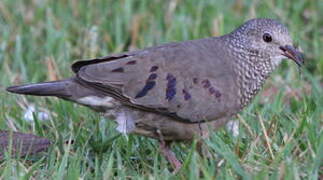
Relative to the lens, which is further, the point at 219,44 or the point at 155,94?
the point at 219,44

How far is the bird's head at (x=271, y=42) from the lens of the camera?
5543 mm

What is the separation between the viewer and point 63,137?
5.68 meters

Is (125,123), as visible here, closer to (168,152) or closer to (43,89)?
(168,152)

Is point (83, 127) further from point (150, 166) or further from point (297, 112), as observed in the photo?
point (297, 112)

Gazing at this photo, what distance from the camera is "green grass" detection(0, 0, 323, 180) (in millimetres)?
4938

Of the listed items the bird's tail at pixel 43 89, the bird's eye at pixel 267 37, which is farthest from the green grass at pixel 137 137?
the bird's eye at pixel 267 37

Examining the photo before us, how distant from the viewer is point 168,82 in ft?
17.6

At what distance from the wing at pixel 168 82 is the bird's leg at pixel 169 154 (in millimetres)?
238

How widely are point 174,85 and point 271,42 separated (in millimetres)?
698

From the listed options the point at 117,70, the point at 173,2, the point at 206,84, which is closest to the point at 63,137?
the point at 117,70

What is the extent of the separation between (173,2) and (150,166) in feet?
11.1

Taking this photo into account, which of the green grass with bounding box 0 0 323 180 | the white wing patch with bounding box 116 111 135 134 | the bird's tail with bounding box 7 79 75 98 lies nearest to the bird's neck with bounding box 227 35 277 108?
the green grass with bounding box 0 0 323 180

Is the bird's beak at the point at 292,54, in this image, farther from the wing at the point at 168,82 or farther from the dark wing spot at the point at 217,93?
the dark wing spot at the point at 217,93

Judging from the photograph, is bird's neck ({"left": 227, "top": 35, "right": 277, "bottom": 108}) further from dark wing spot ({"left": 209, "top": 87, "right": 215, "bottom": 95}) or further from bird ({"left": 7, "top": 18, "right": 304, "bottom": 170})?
dark wing spot ({"left": 209, "top": 87, "right": 215, "bottom": 95})
